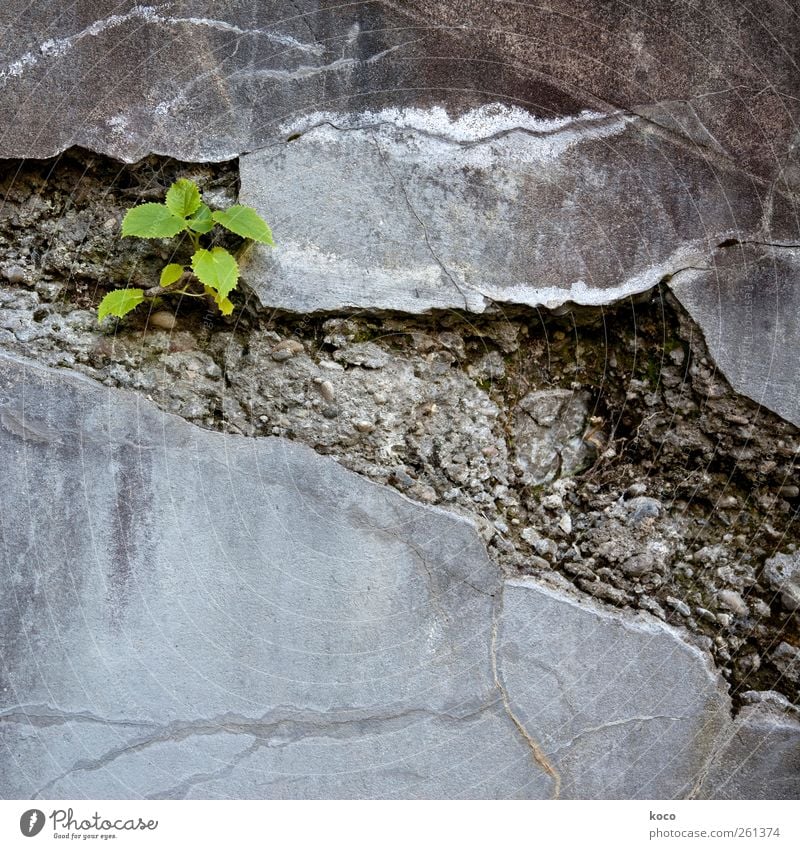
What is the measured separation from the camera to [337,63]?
1.87 metres

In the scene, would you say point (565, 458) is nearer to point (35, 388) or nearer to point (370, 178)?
point (370, 178)

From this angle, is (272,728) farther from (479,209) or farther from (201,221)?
(479,209)

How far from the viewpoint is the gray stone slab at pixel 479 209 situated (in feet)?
6.17

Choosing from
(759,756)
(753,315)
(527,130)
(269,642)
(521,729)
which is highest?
(527,130)

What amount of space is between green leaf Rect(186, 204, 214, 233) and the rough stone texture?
1.34 ft

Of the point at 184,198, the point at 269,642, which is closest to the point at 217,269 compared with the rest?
the point at 184,198

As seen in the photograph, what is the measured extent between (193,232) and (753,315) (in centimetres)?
131

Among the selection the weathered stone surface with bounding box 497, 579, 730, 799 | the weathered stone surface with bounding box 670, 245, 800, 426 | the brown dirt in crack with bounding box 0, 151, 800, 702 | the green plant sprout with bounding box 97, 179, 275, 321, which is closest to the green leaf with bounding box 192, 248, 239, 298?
the green plant sprout with bounding box 97, 179, 275, 321

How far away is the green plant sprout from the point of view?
5.84 feet

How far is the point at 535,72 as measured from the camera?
1894 mm

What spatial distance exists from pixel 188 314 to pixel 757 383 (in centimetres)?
135

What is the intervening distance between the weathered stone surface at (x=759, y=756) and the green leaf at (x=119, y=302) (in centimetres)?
169

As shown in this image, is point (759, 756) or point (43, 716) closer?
point (43, 716)

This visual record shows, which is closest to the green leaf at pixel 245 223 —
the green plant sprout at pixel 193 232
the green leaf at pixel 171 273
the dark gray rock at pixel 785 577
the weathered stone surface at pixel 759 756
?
the green plant sprout at pixel 193 232
